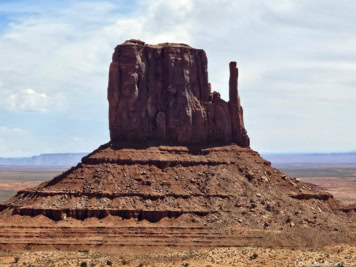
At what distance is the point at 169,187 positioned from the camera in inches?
4508

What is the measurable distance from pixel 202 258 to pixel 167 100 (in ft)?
106

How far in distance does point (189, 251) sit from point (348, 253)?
1893 centimetres

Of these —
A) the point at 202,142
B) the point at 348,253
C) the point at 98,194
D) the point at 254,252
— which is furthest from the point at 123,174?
the point at 348,253

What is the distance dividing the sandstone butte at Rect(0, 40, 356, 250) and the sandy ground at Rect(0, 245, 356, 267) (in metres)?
2.78

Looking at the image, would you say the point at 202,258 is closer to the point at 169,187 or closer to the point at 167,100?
the point at 169,187

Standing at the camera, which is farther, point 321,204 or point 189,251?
point 321,204

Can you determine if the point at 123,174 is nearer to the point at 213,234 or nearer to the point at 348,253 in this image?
the point at 213,234

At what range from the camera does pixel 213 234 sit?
107m

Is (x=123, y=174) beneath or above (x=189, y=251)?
above

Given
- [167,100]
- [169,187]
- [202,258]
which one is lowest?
[202,258]

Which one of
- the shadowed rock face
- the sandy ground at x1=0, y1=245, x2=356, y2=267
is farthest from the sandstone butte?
the sandy ground at x1=0, y1=245, x2=356, y2=267

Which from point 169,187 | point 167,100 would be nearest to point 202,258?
point 169,187

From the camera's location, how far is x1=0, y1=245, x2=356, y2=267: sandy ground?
312 ft

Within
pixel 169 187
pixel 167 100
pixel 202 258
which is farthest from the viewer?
pixel 167 100
